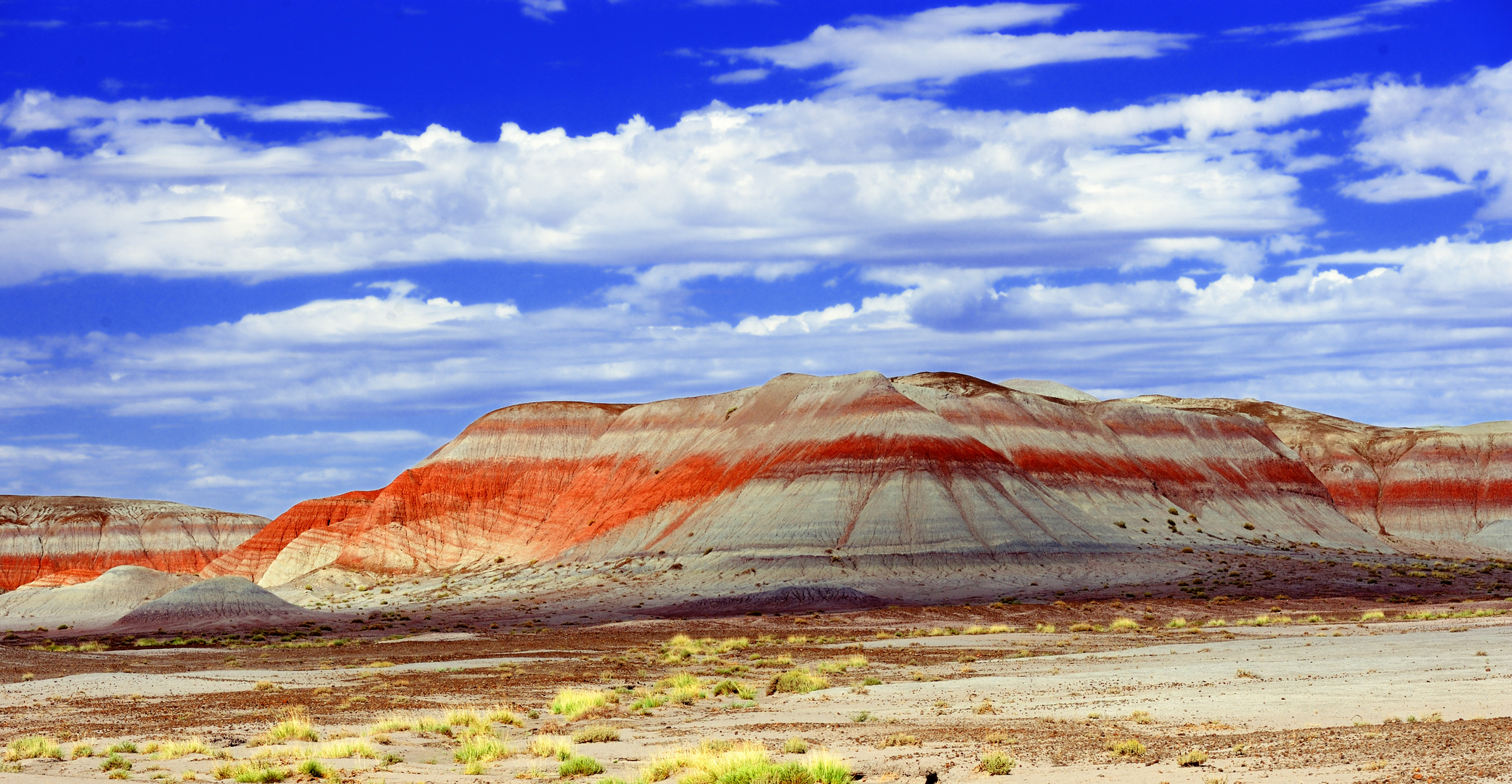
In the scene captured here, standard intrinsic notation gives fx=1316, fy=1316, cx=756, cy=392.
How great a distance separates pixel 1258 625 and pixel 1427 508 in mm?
92650

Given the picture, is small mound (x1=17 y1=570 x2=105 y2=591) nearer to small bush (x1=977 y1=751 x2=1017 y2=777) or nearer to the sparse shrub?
the sparse shrub

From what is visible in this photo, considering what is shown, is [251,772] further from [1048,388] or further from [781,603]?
[1048,388]

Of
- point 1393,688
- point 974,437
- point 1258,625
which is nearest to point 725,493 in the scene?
point 974,437

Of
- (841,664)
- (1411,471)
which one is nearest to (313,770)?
(841,664)

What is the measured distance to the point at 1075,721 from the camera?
65.0ft

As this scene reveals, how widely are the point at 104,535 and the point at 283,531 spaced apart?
4449cm

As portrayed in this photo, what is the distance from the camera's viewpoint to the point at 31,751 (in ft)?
63.2

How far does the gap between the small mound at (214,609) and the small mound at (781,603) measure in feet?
67.1

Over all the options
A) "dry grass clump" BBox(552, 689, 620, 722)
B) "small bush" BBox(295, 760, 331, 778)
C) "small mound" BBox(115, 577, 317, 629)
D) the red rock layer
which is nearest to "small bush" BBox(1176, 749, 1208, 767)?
"small bush" BBox(295, 760, 331, 778)

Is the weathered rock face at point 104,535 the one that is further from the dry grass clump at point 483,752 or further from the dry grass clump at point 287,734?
the dry grass clump at point 483,752

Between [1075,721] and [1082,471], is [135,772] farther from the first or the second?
[1082,471]

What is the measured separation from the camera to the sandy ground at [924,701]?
611 inches

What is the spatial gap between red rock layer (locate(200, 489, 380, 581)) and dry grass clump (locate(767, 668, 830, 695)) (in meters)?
93.6

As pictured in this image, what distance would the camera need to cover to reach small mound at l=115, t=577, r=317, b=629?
228ft
